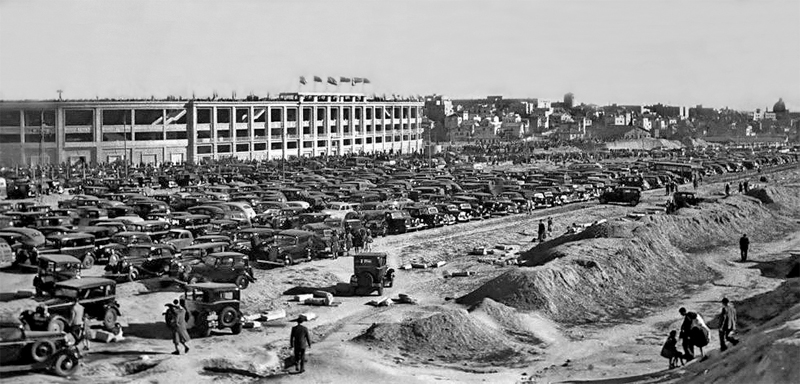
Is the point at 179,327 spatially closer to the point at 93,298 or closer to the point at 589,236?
the point at 93,298

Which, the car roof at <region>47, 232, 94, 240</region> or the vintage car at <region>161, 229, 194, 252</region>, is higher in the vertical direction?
the car roof at <region>47, 232, 94, 240</region>

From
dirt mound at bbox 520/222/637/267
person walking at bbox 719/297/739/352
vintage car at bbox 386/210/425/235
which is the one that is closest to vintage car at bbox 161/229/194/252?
vintage car at bbox 386/210/425/235

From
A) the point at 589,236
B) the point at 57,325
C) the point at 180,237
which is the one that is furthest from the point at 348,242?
the point at 57,325

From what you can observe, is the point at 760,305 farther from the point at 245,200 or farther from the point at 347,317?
the point at 245,200

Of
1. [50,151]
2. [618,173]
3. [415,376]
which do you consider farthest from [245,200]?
→ [618,173]

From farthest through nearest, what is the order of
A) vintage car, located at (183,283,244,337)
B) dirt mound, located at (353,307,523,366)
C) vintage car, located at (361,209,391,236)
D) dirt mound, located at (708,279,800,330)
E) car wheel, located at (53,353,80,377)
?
1. vintage car, located at (361,209,391,236)
2. dirt mound, located at (708,279,800,330)
3. vintage car, located at (183,283,244,337)
4. dirt mound, located at (353,307,523,366)
5. car wheel, located at (53,353,80,377)

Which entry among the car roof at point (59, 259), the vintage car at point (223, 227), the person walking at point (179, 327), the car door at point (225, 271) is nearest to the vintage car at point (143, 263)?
the car roof at point (59, 259)

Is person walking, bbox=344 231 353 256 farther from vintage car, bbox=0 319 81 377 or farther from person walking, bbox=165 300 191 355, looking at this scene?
vintage car, bbox=0 319 81 377
